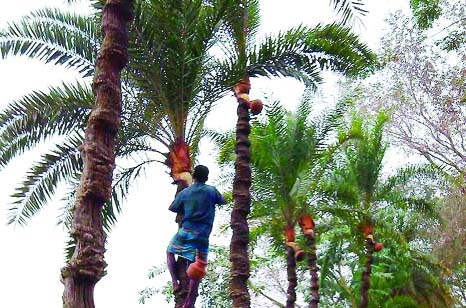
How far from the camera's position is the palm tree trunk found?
8.54 m

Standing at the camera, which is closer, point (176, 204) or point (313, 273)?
point (176, 204)

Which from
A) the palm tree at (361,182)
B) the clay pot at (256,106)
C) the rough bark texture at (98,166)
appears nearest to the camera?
the rough bark texture at (98,166)

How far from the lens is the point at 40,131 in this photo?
906 cm

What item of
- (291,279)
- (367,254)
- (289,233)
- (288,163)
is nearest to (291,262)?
(291,279)

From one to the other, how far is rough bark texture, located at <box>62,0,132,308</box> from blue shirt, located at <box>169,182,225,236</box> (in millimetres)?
2824

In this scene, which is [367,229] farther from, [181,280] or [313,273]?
[181,280]

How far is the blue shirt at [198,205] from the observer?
699 cm

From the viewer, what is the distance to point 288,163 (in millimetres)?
12273

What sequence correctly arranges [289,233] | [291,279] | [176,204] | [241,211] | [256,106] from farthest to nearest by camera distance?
1. [289,233]
2. [291,279]
3. [256,106]
4. [241,211]
5. [176,204]

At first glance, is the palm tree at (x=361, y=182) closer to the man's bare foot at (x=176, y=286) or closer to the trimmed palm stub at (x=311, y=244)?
the trimmed palm stub at (x=311, y=244)

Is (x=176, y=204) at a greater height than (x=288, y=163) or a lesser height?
lesser

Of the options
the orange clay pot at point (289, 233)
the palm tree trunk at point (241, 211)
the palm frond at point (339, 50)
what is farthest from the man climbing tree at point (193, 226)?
the orange clay pot at point (289, 233)

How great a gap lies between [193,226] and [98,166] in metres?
3.13

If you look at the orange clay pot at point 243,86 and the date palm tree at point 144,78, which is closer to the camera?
the date palm tree at point 144,78
